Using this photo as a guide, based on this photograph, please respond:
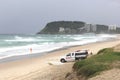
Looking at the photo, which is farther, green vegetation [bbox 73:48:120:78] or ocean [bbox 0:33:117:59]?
ocean [bbox 0:33:117:59]

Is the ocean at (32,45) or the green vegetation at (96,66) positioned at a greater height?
the green vegetation at (96,66)

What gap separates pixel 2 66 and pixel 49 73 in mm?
11478

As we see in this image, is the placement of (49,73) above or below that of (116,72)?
below

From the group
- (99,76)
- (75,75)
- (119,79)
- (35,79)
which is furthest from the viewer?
(35,79)

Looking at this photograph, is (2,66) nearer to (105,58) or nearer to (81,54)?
(81,54)

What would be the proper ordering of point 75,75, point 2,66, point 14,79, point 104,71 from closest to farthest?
point 104,71
point 75,75
point 14,79
point 2,66

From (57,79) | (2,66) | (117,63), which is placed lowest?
(2,66)

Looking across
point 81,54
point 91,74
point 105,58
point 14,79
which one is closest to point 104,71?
point 91,74

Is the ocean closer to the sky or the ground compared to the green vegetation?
closer to the ground

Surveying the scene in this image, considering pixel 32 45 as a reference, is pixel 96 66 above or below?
above

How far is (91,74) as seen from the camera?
15.3 m

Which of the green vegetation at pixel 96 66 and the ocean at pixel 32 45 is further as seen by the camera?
the ocean at pixel 32 45

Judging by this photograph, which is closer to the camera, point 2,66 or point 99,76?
point 99,76

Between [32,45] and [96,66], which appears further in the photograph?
[32,45]
